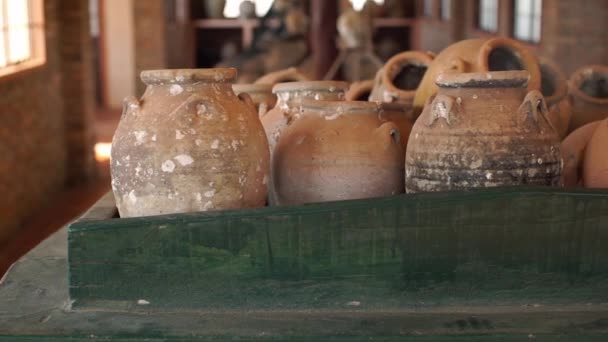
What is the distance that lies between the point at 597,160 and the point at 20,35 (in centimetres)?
508

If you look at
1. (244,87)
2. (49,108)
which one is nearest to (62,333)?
(244,87)

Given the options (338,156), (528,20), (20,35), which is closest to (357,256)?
(338,156)

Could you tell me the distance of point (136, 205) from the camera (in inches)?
98.8

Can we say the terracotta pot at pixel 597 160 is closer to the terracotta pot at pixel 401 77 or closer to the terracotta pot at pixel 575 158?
the terracotta pot at pixel 575 158

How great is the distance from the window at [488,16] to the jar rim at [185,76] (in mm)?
7817

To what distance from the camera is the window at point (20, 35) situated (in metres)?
6.29

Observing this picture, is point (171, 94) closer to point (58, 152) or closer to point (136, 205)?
point (136, 205)

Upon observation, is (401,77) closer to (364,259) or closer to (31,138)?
(364,259)

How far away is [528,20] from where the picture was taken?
860cm

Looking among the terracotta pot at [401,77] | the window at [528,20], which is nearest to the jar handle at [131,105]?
the terracotta pot at [401,77]

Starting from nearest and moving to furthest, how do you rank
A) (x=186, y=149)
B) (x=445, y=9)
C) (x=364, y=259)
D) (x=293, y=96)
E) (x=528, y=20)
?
(x=364, y=259)
(x=186, y=149)
(x=293, y=96)
(x=528, y=20)
(x=445, y=9)

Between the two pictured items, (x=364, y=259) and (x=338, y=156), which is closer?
(x=364, y=259)

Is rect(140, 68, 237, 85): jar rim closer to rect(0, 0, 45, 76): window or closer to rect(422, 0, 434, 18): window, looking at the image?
rect(0, 0, 45, 76): window

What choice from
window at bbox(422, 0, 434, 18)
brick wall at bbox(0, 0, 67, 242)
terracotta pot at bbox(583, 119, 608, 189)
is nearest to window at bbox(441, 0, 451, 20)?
window at bbox(422, 0, 434, 18)
